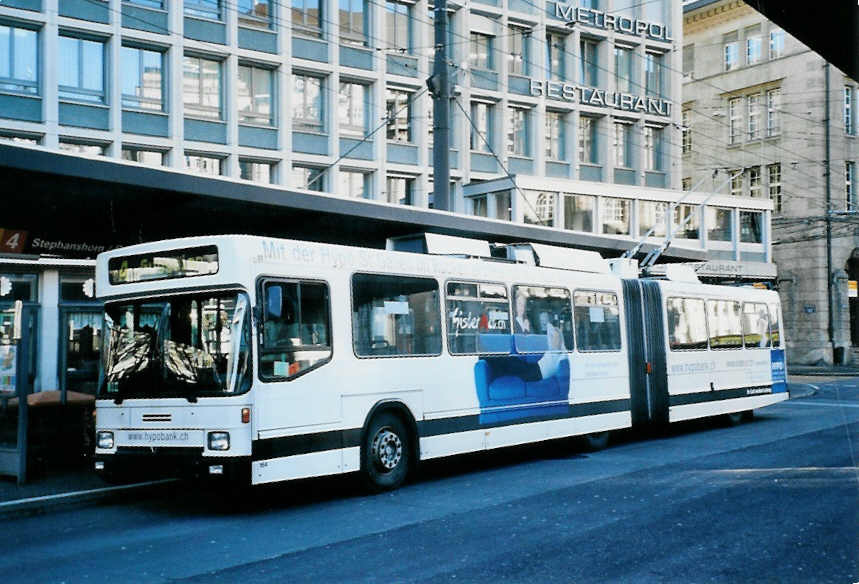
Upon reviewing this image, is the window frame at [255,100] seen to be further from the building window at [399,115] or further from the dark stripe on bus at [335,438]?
the dark stripe on bus at [335,438]

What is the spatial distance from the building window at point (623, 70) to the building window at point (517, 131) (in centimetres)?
610

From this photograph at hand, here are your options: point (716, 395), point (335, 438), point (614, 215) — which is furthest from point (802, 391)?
point (335, 438)

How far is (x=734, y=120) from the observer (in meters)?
58.5

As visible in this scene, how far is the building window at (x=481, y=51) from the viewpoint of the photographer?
140 ft

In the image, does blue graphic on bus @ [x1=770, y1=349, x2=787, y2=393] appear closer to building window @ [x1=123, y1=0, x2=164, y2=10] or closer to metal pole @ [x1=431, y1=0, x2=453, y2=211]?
metal pole @ [x1=431, y1=0, x2=453, y2=211]

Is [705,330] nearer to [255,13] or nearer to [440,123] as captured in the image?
[440,123]

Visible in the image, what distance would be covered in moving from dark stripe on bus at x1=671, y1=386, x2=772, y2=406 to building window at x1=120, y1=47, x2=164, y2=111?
70.5 ft

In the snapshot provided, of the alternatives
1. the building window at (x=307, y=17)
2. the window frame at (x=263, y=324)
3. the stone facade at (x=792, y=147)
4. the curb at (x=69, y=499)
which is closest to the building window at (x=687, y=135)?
the stone facade at (x=792, y=147)

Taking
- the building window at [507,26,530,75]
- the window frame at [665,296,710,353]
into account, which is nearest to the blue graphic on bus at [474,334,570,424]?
the window frame at [665,296,710,353]

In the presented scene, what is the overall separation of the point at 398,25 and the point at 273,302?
30.7 metres

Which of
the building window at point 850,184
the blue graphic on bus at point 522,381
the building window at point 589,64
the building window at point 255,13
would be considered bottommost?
the blue graphic on bus at point 522,381

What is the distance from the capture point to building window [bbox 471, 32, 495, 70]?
1682 inches

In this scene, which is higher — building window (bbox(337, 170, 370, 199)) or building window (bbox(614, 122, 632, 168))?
building window (bbox(614, 122, 632, 168))

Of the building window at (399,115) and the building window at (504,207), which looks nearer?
the building window at (504,207)
